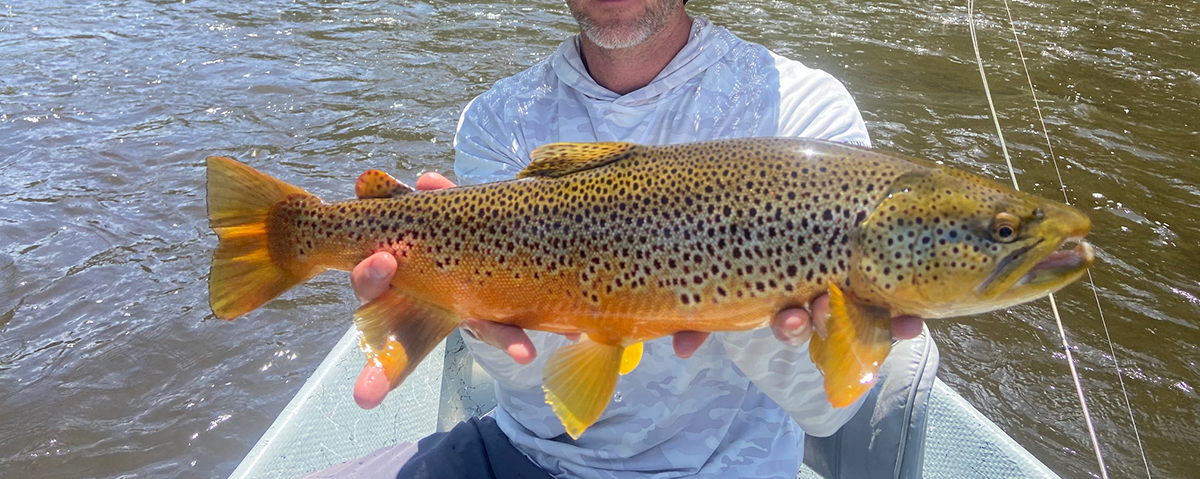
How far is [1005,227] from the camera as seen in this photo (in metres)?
1.83

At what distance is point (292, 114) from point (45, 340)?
14.0 feet

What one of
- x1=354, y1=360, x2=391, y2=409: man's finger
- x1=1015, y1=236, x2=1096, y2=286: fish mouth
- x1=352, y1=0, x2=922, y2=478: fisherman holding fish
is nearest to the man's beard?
x1=352, y1=0, x2=922, y2=478: fisherman holding fish

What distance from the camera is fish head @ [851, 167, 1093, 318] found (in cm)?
181

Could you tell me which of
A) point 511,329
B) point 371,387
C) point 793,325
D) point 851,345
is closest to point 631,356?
point 511,329

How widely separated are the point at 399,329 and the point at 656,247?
0.78 meters

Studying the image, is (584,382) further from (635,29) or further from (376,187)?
(635,29)

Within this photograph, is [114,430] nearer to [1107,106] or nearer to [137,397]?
[137,397]

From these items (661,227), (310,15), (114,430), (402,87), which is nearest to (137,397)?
(114,430)

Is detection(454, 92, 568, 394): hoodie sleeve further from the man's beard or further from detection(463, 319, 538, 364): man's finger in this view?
the man's beard

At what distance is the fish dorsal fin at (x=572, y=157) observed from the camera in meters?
2.19

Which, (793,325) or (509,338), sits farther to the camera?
(509,338)

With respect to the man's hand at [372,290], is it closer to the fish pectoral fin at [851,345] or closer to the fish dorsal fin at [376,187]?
the fish dorsal fin at [376,187]

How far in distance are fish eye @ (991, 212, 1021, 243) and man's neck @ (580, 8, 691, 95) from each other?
4.54 ft

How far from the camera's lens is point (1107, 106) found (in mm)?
9109
